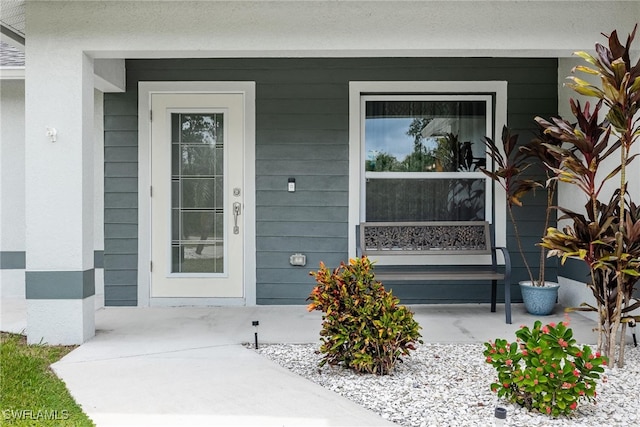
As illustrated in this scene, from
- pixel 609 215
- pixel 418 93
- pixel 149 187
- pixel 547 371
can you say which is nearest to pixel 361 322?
pixel 547 371

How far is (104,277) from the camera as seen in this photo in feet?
18.7

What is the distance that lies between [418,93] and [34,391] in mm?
4269

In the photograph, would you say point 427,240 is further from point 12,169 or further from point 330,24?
point 12,169

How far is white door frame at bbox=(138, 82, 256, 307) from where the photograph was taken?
564 cm

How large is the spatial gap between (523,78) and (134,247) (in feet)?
14.2

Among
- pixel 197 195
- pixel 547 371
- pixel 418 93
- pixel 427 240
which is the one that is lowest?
pixel 547 371

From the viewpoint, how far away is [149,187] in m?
5.67

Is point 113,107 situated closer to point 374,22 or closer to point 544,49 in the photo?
point 374,22

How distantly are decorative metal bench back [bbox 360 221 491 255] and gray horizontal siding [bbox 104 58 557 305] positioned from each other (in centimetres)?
35

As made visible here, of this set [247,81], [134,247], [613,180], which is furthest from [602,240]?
[134,247]

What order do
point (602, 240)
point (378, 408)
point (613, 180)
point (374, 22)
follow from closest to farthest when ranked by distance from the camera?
point (378, 408)
point (602, 240)
point (374, 22)
point (613, 180)

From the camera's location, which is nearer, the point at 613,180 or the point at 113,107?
the point at 613,180

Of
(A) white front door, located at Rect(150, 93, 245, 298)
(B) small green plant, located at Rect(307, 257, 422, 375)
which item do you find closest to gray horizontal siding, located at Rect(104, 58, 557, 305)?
(A) white front door, located at Rect(150, 93, 245, 298)

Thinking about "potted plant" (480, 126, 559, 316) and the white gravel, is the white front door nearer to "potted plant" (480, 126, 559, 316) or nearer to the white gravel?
the white gravel
